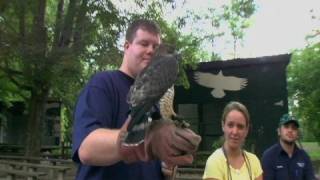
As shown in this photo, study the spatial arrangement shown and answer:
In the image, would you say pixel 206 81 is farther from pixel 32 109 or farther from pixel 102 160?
pixel 102 160

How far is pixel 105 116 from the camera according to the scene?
225 cm

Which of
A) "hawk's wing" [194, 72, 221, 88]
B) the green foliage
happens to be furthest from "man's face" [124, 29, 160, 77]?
the green foliage

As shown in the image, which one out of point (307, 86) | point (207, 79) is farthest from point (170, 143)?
point (307, 86)

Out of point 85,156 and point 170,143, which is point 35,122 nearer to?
point 85,156

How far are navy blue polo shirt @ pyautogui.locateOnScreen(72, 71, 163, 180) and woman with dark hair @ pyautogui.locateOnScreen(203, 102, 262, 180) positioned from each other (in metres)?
1.29

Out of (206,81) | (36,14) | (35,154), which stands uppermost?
(36,14)

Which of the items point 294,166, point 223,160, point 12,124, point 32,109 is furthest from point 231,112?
point 12,124

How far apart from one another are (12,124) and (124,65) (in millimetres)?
29996

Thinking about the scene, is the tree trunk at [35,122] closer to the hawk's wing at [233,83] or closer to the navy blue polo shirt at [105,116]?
the hawk's wing at [233,83]

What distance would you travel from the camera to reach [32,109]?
1755 cm

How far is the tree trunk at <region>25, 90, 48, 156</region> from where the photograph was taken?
17281 mm

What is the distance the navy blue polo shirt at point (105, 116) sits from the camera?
7.14ft

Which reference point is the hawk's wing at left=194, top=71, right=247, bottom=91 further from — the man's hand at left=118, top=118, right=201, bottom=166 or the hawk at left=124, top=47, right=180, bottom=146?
the man's hand at left=118, top=118, right=201, bottom=166

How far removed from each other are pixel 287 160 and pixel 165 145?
11.3 feet
